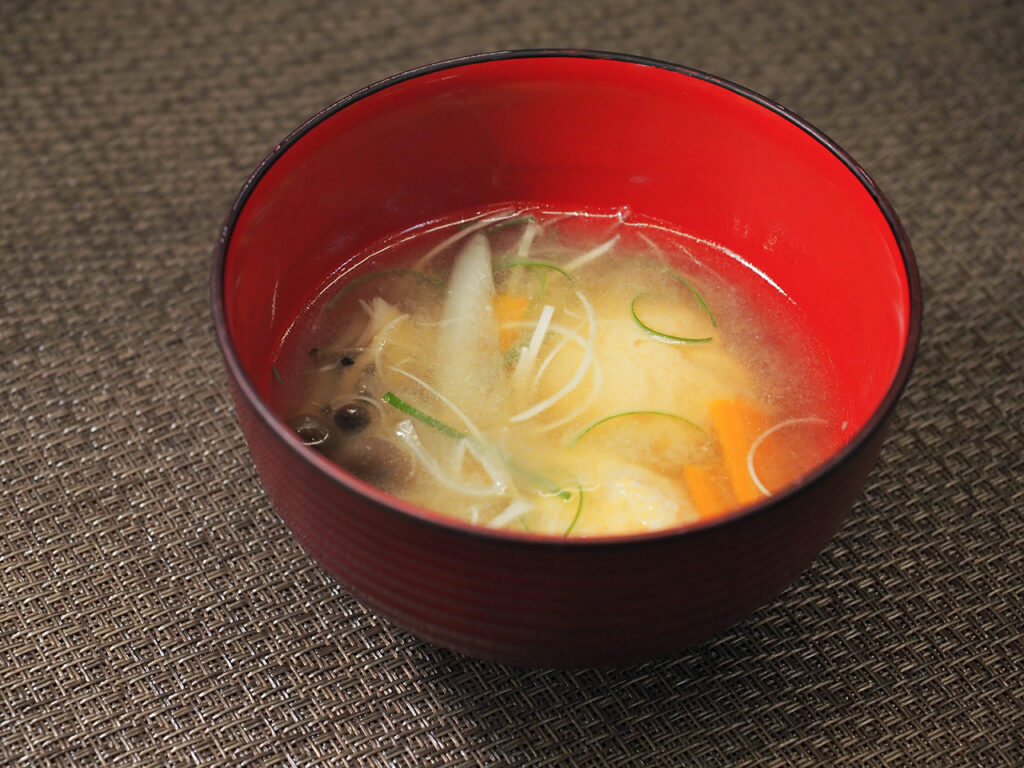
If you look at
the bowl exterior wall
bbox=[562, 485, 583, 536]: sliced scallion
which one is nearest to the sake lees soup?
bbox=[562, 485, 583, 536]: sliced scallion

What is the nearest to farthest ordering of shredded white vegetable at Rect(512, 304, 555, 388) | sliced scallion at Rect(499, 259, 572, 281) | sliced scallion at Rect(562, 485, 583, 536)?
sliced scallion at Rect(562, 485, 583, 536) < shredded white vegetable at Rect(512, 304, 555, 388) < sliced scallion at Rect(499, 259, 572, 281)

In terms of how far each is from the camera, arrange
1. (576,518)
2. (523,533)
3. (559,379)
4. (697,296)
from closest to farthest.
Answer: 1. (523,533)
2. (576,518)
3. (559,379)
4. (697,296)

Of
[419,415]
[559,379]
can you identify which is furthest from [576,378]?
[419,415]

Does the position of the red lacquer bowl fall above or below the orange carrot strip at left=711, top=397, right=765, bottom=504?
above

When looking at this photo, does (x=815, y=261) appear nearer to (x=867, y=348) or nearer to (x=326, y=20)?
(x=867, y=348)

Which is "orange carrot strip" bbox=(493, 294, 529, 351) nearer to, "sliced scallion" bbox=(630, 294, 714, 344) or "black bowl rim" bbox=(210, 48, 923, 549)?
"sliced scallion" bbox=(630, 294, 714, 344)

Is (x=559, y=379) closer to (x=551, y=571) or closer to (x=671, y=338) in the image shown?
(x=671, y=338)
